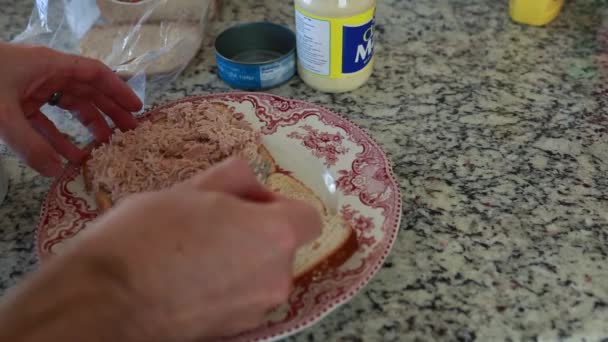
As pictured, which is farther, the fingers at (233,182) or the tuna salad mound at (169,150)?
the tuna salad mound at (169,150)

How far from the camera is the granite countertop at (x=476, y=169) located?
34.8 inches

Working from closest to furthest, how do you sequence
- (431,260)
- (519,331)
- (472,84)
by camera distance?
(519,331)
(431,260)
(472,84)

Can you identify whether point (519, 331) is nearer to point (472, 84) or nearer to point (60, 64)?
point (472, 84)

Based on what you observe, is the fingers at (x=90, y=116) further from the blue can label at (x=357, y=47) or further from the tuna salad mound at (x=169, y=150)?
the blue can label at (x=357, y=47)

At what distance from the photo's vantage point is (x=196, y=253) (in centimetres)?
63

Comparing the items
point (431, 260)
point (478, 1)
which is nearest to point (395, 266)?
point (431, 260)

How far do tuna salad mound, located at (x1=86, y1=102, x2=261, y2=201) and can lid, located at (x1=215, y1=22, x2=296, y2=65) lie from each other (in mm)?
297

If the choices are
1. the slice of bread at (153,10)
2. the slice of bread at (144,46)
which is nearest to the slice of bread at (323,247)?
the slice of bread at (144,46)

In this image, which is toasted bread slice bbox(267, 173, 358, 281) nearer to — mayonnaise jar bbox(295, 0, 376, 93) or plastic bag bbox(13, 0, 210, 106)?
mayonnaise jar bbox(295, 0, 376, 93)

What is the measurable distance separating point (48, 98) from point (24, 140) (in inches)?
5.7

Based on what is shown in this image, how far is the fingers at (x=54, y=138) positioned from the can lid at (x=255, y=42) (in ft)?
1.44

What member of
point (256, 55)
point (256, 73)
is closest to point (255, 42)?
point (256, 55)

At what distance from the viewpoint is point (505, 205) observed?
104 centimetres

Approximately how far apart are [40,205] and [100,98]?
24 centimetres
